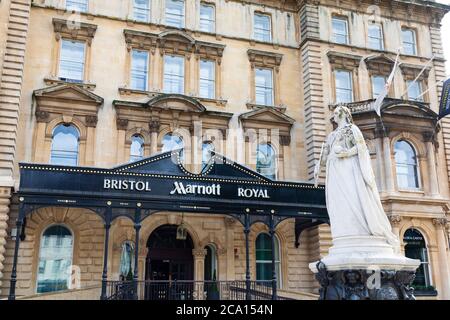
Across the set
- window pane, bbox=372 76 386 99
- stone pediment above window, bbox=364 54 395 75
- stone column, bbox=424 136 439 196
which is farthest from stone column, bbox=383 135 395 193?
stone pediment above window, bbox=364 54 395 75

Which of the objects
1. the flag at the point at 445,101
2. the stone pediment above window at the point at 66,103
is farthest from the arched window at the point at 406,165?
the stone pediment above window at the point at 66,103

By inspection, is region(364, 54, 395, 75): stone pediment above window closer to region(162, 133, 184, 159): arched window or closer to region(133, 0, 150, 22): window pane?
region(162, 133, 184, 159): arched window

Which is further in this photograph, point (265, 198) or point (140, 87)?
point (140, 87)

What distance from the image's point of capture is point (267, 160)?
2348 cm

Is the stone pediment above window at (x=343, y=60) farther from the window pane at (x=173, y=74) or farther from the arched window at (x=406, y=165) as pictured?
the window pane at (x=173, y=74)

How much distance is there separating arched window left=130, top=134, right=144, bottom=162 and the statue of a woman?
1421 cm

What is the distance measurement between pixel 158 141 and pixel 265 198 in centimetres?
609

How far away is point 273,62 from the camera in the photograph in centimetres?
2478

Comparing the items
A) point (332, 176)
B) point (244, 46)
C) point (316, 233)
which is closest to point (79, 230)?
point (316, 233)

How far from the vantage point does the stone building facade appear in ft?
65.1

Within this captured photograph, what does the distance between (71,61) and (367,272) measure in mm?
18231

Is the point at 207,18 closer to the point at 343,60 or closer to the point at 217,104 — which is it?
the point at 217,104

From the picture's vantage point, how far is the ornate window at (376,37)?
2653 centimetres

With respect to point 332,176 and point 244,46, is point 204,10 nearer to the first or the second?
point 244,46
